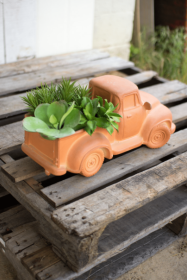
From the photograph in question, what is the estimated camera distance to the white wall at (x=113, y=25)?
3.58 meters

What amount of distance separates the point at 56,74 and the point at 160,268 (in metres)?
1.82

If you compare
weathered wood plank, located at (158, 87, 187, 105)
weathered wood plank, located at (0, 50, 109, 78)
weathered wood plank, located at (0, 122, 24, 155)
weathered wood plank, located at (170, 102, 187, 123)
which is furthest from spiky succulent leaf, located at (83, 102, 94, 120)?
weathered wood plank, located at (0, 50, 109, 78)

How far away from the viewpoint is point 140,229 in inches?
68.9

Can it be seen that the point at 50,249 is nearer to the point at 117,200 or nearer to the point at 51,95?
the point at 117,200

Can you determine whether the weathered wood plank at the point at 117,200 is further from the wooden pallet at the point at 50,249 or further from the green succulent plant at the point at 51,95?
the green succulent plant at the point at 51,95

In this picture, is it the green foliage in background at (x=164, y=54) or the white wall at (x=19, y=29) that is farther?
the green foliage in background at (x=164, y=54)

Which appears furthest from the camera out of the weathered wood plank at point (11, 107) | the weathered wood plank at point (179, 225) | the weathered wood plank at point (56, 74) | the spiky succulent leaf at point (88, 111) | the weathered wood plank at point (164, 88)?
the weathered wood plank at point (164, 88)

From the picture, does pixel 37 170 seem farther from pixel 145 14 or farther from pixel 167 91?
pixel 145 14

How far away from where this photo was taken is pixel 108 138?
1.72m

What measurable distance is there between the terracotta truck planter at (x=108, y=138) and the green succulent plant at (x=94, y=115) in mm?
59

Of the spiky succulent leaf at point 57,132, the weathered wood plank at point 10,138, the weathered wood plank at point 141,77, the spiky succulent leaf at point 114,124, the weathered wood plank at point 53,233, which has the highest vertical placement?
the spiky succulent leaf at point 57,132

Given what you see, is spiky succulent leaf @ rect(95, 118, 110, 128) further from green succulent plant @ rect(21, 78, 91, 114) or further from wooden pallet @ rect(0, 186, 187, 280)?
wooden pallet @ rect(0, 186, 187, 280)

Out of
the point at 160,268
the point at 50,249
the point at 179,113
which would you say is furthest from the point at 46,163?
the point at 179,113

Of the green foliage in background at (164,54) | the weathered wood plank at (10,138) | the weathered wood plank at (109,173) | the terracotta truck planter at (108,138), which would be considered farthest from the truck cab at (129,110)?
the green foliage in background at (164,54)
